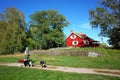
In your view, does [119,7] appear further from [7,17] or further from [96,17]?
[7,17]

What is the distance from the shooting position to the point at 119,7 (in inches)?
1577

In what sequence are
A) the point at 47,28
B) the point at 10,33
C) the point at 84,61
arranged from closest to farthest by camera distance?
the point at 84,61 < the point at 10,33 < the point at 47,28

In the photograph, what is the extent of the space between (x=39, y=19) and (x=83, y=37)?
1742 centimetres

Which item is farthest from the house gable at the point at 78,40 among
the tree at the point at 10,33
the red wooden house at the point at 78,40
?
the tree at the point at 10,33

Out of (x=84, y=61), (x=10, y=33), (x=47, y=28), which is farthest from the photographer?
(x=47, y=28)

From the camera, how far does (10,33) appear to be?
165 feet

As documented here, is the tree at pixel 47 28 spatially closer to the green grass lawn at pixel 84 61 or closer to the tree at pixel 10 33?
the tree at pixel 10 33

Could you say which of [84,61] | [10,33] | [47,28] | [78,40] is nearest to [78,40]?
[78,40]

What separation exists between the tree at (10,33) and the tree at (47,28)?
8763 mm

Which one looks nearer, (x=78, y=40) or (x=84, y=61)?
(x=84, y=61)

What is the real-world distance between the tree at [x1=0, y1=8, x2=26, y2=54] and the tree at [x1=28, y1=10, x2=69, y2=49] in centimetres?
876

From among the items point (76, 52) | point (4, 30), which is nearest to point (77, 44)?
point (4, 30)

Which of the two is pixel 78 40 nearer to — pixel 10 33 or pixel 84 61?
pixel 10 33

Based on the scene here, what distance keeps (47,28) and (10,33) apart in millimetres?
15789
